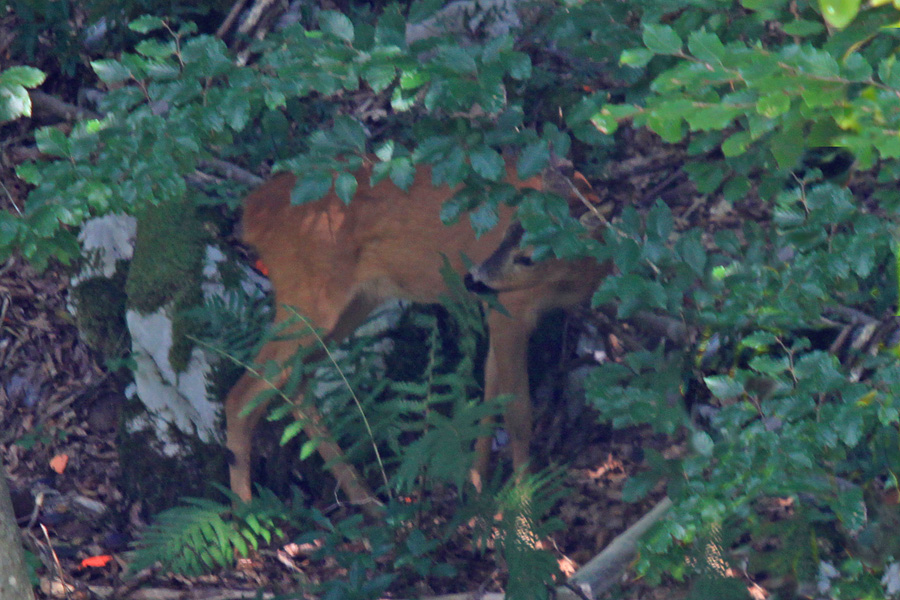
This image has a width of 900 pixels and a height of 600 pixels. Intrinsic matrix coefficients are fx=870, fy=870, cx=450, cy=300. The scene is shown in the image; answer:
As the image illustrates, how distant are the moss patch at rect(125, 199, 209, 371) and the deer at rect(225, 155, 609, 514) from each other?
38 centimetres

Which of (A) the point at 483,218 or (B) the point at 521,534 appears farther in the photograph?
(B) the point at 521,534

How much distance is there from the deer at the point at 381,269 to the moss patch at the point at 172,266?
383mm

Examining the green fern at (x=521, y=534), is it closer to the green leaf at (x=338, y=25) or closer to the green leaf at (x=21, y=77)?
the green leaf at (x=338, y=25)

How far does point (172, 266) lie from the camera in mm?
5426

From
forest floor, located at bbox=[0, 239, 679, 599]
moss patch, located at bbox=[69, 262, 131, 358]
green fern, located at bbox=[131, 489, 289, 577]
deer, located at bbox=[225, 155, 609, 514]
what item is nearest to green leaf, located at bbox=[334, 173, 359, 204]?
green fern, located at bbox=[131, 489, 289, 577]

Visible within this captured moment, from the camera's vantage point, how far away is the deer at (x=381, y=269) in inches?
207

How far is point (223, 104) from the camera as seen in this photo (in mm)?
2533

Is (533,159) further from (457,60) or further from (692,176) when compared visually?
(692,176)

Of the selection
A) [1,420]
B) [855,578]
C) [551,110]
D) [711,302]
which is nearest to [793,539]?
[855,578]

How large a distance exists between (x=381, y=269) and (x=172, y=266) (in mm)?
1299

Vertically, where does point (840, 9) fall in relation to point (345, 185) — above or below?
above

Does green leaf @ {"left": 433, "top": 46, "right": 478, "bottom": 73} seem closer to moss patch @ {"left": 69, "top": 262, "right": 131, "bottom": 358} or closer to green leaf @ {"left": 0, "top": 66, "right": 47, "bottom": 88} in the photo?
green leaf @ {"left": 0, "top": 66, "right": 47, "bottom": 88}

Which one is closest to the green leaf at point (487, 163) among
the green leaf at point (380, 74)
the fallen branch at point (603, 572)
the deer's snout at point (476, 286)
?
the green leaf at point (380, 74)

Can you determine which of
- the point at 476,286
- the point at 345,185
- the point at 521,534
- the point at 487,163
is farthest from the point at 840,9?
the point at 476,286
